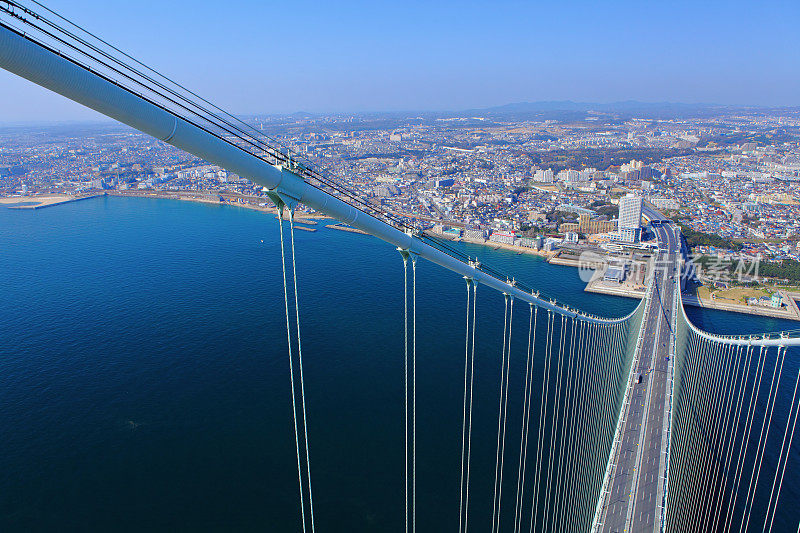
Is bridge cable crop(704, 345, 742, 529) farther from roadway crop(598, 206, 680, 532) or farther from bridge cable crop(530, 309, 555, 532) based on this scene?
bridge cable crop(530, 309, 555, 532)

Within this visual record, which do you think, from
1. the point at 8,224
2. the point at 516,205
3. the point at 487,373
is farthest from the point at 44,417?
the point at 516,205

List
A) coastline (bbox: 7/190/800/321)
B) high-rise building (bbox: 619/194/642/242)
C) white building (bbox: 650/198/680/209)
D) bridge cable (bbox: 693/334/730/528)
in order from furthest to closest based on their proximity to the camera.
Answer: white building (bbox: 650/198/680/209)
high-rise building (bbox: 619/194/642/242)
coastline (bbox: 7/190/800/321)
bridge cable (bbox: 693/334/730/528)

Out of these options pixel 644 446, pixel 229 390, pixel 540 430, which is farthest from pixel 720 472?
pixel 229 390

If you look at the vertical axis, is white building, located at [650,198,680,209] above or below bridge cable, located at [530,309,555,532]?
above

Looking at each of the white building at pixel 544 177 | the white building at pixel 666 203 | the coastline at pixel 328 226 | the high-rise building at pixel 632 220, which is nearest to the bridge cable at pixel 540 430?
the coastline at pixel 328 226

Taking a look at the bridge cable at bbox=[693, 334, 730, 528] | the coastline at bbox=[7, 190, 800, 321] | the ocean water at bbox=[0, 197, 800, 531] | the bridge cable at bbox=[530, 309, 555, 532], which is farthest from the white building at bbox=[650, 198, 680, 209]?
the bridge cable at bbox=[530, 309, 555, 532]

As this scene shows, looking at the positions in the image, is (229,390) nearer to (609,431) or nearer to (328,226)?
(609,431)

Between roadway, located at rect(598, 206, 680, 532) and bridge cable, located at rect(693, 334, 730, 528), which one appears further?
bridge cable, located at rect(693, 334, 730, 528)
